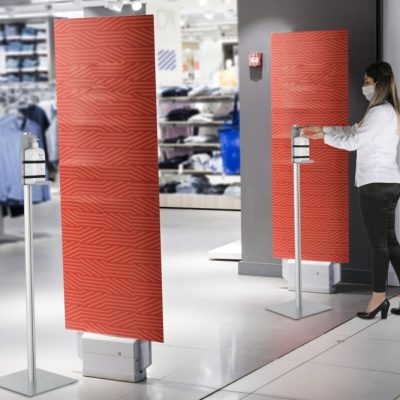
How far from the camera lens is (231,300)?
6.97 meters

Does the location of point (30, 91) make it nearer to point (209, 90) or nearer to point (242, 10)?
point (209, 90)

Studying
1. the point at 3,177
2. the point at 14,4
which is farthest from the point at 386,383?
the point at 14,4

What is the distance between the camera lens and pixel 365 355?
535cm

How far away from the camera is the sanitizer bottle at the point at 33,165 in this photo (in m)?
4.77

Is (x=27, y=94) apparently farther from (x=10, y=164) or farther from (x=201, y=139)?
(x=10, y=164)

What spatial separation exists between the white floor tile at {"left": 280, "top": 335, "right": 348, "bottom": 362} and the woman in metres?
0.61

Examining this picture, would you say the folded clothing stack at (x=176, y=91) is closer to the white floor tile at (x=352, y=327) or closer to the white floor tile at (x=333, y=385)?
the white floor tile at (x=352, y=327)

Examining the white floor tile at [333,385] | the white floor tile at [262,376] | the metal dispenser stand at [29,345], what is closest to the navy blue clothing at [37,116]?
the metal dispenser stand at [29,345]

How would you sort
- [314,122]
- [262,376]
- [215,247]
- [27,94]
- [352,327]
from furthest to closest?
[27,94], [215,247], [314,122], [352,327], [262,376]

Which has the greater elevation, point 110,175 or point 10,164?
point 110,175

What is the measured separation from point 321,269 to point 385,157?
1.44 m

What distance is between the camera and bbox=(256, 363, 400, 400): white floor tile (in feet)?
15.1

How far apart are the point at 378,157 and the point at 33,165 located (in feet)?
7.79

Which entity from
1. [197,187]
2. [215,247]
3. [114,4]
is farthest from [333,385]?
[197,187]
